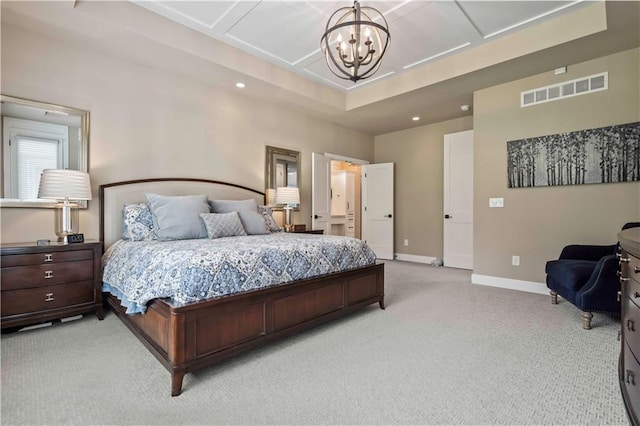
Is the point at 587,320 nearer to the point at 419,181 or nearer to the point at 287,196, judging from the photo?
the point at 287,196

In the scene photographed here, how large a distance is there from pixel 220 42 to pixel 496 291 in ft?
15.3

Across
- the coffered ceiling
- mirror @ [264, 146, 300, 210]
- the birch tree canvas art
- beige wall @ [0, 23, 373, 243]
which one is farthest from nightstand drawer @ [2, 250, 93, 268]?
the birch tree canvas art

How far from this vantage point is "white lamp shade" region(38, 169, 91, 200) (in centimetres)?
277

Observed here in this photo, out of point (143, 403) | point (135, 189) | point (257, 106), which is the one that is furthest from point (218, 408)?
point (257, 106)

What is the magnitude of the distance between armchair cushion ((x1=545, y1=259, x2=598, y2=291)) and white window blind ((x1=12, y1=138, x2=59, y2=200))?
5112 mm

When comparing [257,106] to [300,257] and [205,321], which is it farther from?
[205,321]

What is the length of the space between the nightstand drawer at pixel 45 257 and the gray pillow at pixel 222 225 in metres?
1.05

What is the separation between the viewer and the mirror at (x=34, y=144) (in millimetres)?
2888

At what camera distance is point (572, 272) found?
9.53 feet

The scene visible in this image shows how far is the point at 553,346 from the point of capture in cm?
240

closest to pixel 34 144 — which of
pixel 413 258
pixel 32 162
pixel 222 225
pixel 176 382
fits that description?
pixel 32 162

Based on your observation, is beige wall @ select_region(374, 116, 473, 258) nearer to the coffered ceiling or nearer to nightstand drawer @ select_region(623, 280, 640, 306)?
the coffered ceiling

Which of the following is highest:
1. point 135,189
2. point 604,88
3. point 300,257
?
point 604,88

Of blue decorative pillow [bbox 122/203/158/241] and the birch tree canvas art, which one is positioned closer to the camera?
blue decorative pillow [bbox 122/203/158/241]
